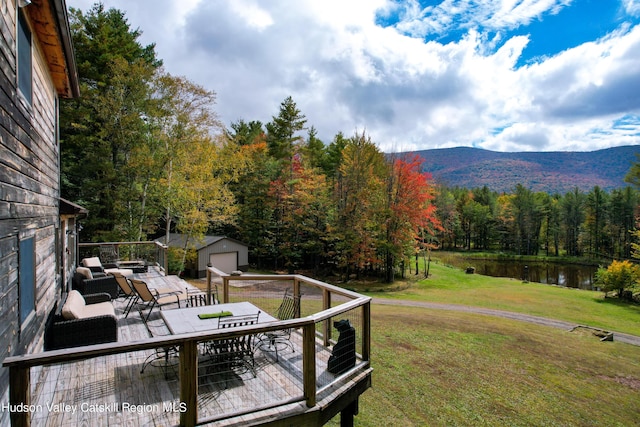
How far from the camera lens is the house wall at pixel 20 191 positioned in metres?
2.98

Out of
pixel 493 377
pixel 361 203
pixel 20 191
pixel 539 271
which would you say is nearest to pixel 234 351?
pixel 20 191

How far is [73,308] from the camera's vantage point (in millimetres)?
5418

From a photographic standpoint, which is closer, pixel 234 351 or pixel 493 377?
pixel 234 351

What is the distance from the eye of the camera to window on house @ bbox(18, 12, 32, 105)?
148 inches

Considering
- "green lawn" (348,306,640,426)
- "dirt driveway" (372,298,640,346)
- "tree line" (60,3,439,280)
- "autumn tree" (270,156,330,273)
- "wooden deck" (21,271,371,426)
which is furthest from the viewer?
"autumn tree" (270,156,330,273)

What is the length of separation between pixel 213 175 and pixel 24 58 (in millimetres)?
16379

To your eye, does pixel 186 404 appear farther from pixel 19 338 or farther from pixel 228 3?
pixel 228 3

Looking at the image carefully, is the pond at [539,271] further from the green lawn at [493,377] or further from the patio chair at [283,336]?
the patio chair at [283,336]

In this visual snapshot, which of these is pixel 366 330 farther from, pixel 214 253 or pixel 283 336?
pixel 214 253

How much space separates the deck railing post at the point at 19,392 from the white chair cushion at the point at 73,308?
307cm

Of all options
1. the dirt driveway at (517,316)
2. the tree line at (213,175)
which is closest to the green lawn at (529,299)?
the dirt driveway at (517,316)

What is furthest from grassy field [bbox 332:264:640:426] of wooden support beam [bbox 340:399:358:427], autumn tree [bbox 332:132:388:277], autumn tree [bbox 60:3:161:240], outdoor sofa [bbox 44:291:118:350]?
autumn tree [bbox 60:3:161:240]

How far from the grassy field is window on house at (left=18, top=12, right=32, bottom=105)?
7.07 metres

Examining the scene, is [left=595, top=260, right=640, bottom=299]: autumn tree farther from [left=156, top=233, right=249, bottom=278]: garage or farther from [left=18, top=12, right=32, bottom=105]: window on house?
[left=18, top=12, right=32, bottom=105]: window on house
